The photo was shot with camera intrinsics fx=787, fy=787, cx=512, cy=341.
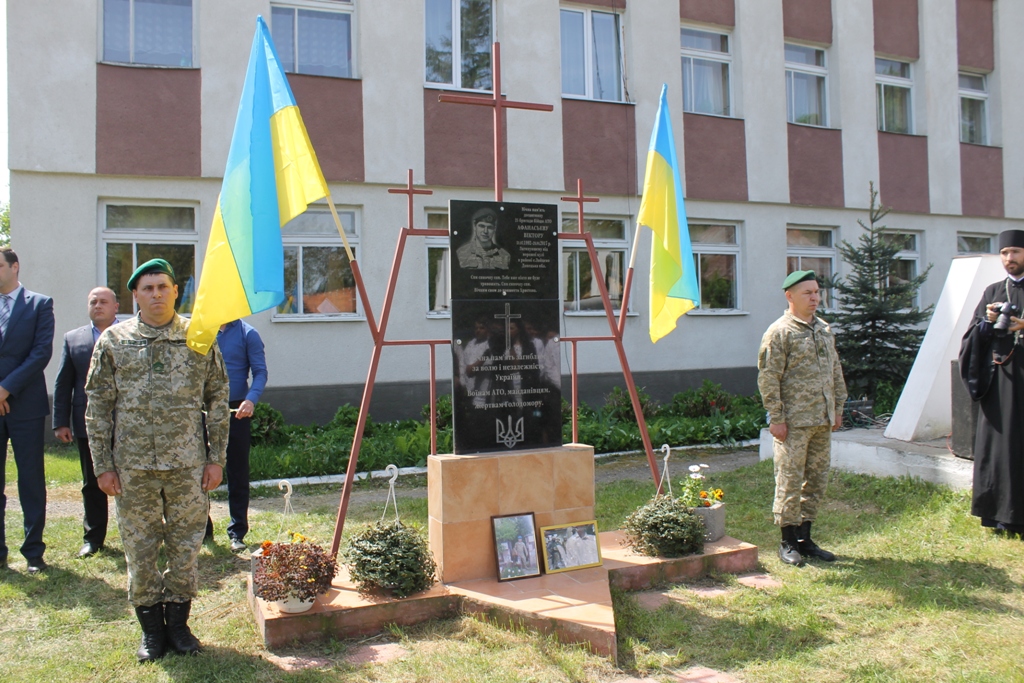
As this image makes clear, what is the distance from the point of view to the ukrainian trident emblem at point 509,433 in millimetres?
4692

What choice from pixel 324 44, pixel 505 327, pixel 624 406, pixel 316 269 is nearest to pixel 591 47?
pixel 324 44

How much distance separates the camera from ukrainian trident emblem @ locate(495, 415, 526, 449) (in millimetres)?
4692

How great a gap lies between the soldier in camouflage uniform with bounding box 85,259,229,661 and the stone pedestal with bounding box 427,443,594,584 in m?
1.29

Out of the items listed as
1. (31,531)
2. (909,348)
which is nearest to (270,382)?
(31,531)

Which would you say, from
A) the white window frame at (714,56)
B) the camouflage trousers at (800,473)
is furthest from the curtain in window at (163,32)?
the camouflage trousers at (800,473)

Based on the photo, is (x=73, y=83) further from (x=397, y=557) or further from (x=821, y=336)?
(x=821, y=336)

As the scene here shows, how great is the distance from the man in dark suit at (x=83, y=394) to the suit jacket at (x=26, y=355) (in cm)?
12

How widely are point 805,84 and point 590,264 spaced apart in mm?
5622

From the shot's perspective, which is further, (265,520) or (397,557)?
(265,520)

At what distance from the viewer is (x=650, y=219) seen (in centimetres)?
532

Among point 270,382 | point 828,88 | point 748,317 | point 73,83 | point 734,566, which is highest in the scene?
point 828,88

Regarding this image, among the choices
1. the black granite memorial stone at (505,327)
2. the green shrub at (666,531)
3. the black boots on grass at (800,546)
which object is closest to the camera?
the black granite memorial stone at (505,327)

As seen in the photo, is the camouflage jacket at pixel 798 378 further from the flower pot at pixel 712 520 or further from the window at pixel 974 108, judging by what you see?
the window at pixel 974 108

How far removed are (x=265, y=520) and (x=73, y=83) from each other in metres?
6.79
